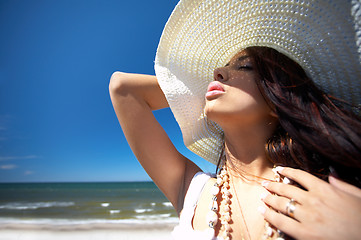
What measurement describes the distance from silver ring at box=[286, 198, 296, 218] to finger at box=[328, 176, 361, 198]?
20 cm

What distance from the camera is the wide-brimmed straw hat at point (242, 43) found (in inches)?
38.6

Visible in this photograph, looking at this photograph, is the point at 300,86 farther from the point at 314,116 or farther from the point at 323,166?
the point at 323,166

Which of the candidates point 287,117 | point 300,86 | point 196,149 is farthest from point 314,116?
point 196,149

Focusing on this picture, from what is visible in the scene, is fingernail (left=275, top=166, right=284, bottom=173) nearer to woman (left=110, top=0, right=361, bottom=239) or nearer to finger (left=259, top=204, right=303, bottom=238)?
woman (left=110, top=0, right=361, bottom=239)

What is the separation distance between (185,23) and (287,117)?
908mm

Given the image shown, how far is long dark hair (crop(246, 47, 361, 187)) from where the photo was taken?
828 mm

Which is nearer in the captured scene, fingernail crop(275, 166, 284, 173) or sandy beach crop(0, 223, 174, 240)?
fingernail crop(275, 166, 284, 173)

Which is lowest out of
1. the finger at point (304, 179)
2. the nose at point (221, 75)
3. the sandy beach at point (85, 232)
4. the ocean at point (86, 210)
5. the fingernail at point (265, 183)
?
the ocean at point (86, 210)

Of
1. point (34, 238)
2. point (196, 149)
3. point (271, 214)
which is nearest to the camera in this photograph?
point (271, 214)

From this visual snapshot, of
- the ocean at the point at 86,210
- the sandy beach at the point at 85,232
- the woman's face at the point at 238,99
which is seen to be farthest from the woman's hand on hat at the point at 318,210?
the ocean at the point at 86,210

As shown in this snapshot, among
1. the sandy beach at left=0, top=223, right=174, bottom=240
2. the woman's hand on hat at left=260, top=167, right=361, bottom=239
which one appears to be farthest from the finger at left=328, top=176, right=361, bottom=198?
the sandy beach at left=0, top=223, right=174, bottom=240

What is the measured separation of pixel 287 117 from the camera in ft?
3.34

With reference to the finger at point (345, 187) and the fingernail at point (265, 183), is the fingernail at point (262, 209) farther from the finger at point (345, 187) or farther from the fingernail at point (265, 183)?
the finger at point (345, 187)

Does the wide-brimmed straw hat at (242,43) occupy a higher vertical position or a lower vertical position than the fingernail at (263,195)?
higher
